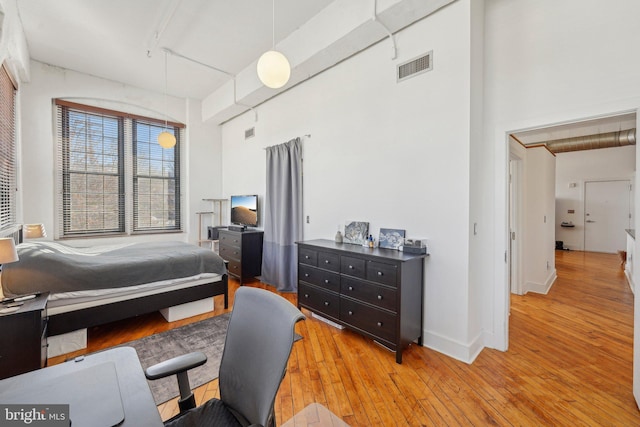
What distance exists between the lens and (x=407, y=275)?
2414 millimetres

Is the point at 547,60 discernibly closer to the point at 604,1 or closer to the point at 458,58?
the point at 604,1

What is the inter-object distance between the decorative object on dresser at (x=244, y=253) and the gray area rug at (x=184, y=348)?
4.17 ft

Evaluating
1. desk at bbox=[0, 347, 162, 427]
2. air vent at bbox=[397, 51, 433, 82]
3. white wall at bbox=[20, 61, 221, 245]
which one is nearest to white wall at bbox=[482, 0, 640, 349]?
air vent at bbox=[397, 51, 433, 82]

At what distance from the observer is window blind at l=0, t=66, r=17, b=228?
3121 mm

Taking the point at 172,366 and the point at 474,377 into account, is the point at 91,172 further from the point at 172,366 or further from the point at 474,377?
the point at 474,377

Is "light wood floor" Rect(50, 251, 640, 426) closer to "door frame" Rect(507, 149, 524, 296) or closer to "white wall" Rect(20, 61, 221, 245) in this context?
"door frame" Rect(507, 149, 524, 296)

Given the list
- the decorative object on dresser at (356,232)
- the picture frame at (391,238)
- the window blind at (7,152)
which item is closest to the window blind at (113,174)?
the window blind at (7,152)

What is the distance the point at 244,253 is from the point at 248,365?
3.47 m

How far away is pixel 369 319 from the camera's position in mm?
2557

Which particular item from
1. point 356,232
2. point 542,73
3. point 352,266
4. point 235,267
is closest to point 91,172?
point 235,267

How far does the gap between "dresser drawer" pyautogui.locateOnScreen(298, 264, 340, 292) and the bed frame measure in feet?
3.43

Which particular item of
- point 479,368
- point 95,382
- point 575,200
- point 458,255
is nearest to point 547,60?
point 458,255

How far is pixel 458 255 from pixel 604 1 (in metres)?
2.14

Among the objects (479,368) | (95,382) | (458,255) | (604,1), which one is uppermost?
(604,1)
